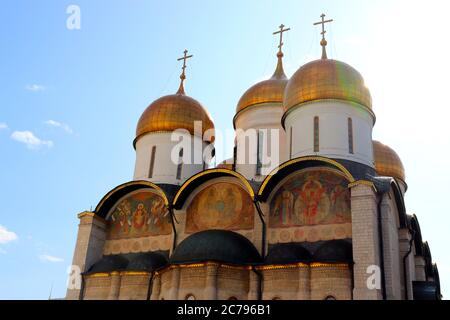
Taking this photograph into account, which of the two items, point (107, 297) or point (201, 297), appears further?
point (107, 297)

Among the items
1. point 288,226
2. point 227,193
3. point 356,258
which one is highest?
point 227,193

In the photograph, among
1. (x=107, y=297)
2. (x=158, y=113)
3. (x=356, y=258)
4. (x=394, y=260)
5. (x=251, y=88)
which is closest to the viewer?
(x=356, y=258)

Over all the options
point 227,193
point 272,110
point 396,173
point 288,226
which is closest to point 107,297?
point 227,193

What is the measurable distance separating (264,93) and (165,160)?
374 cm

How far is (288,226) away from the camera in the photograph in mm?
11305

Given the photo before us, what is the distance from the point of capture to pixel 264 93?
15.6m

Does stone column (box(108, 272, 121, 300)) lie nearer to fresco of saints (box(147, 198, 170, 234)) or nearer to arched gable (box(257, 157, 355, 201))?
fresco of saints (box(147, 198, 170, 234))

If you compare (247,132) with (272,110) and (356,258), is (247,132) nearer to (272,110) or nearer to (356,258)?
(272,110)

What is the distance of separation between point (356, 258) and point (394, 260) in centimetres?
144

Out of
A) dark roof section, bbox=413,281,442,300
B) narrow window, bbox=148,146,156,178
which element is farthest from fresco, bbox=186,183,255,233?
dark roof section, bbox=413,281,442,300

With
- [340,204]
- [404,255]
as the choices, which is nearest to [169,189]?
[340,204]

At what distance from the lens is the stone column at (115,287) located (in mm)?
12017

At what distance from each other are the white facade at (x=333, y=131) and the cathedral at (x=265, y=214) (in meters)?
0.03
